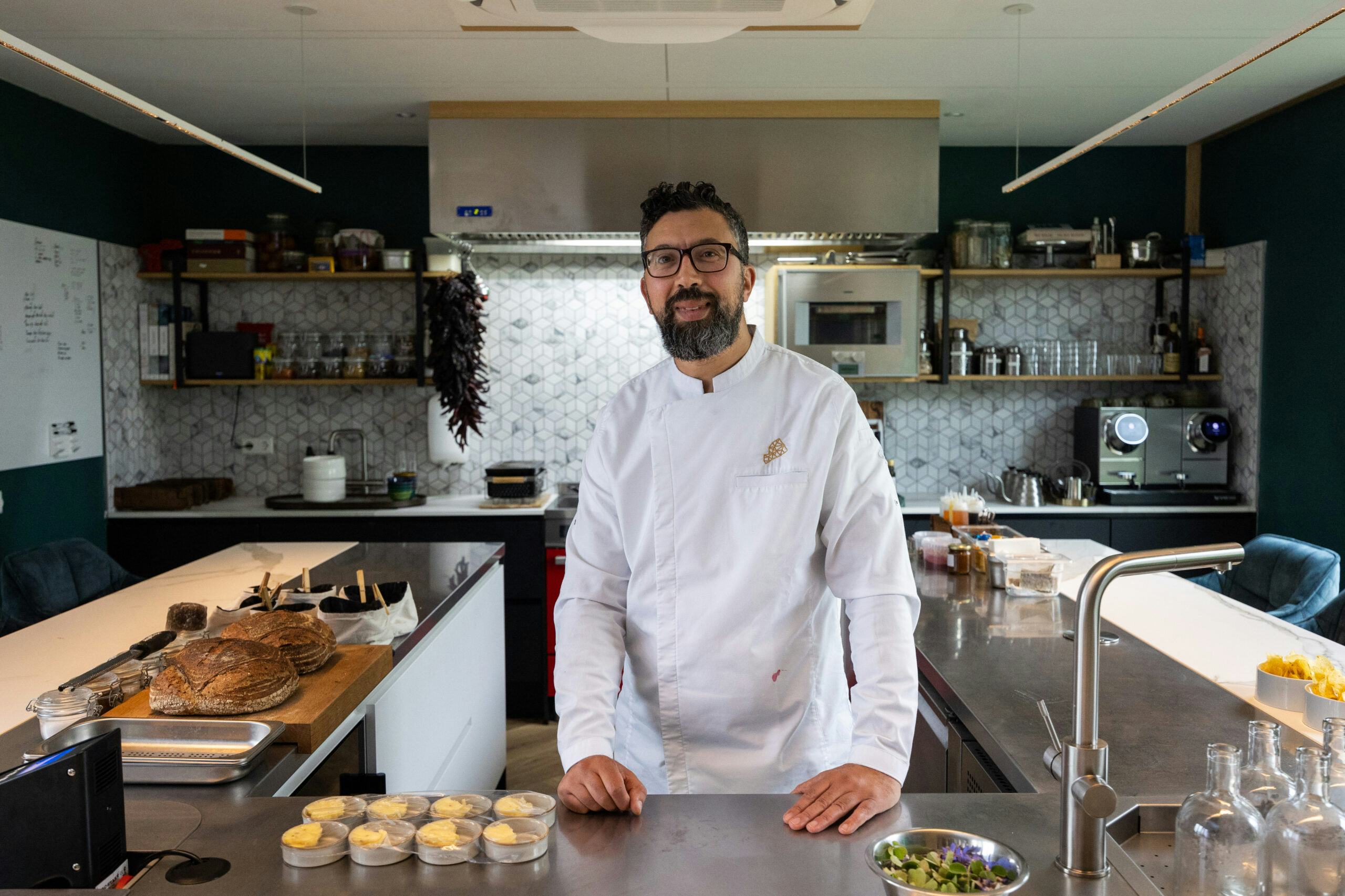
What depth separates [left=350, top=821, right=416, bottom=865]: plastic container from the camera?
47.4 inches

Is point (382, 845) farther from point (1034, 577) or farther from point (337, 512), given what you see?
point (337, 512)

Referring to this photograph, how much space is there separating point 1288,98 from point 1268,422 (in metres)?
1.54

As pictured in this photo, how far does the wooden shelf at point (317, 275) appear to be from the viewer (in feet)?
17.0

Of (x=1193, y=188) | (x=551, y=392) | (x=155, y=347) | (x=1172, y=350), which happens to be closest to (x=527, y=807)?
(x=551, y=392)

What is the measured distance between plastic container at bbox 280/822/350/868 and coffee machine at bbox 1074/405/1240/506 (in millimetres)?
4671

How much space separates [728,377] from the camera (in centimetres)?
193

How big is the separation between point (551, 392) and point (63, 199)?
99.6 inches

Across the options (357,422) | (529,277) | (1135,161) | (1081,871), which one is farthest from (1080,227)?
(1081,871)

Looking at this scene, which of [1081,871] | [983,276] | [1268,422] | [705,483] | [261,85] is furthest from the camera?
[983,276]

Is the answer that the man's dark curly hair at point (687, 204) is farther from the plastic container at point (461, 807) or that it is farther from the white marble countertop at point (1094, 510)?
the white marble countertop at point (1094, 510)

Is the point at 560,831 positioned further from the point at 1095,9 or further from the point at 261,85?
the point at 261,85

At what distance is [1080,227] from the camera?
18.2 feet

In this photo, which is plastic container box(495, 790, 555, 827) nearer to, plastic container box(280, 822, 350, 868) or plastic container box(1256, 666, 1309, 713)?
plastic container box(280, 822, 350, 868)

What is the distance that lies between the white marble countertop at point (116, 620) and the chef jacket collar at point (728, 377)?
1.38 metres
